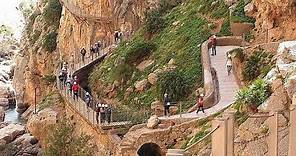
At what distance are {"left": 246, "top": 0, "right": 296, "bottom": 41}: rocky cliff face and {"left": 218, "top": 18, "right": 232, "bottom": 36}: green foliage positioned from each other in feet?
14.6

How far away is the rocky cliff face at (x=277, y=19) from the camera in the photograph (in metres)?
29.4

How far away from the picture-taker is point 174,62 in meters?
36.6

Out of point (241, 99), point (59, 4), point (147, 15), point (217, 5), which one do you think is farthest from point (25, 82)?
point (241, 99)

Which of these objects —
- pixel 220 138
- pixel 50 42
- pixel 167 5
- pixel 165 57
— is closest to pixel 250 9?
pixel 165 57

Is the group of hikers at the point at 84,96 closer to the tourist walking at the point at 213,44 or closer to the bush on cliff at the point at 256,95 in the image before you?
the tourist walking at the point at 213,44

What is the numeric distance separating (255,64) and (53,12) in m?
35.9

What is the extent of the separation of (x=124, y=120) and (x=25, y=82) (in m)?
30.6

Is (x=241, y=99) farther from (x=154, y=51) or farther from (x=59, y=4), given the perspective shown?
(x=59, y=4)

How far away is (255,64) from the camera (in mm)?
26078

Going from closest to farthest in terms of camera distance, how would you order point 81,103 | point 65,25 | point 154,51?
1. point 81,103
2. point 154,51
3. point 65,25

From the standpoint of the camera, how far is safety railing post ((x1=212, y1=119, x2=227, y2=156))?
13523 mm

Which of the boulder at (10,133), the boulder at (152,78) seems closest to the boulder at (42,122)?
the boulder at (10,133)

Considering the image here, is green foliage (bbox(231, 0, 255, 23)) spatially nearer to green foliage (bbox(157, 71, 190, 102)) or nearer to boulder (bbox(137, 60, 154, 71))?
green foliage (bbox(157, 71, 190, 102))

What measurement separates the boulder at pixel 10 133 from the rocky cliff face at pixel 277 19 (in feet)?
56.3
